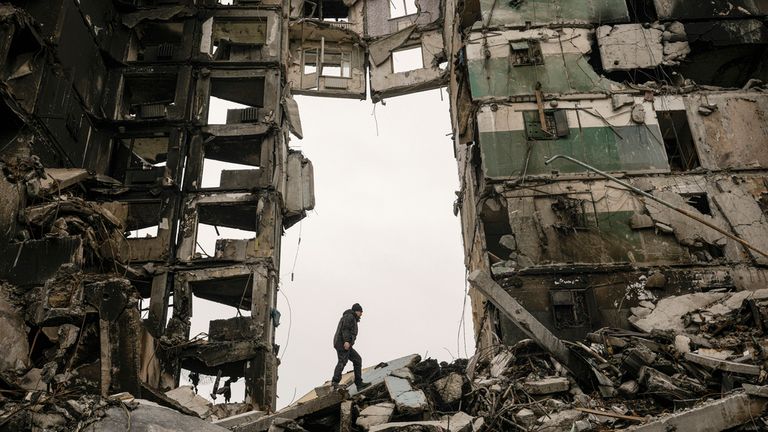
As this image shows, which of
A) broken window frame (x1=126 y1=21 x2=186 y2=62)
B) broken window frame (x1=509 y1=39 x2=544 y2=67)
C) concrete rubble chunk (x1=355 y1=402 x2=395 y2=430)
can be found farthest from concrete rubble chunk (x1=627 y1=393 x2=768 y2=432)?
broken window frame (x1=126 y1=21 x2=186 y2=62)

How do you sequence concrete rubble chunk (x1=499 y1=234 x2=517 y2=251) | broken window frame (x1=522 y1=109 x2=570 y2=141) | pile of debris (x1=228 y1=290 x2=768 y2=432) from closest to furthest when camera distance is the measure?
pile of debris (x1=228 y1=290 x2=768 y2=432), concrete rubble chunk (x1=499 y1=234 x2=517 y2=251), broken window frame (x1=522 y1=109 x2=570 y2=141)

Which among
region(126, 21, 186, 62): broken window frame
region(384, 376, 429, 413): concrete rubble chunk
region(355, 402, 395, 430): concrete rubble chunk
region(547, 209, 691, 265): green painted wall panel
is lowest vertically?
region(355, 402, 395, 430): concrete rubble chunk

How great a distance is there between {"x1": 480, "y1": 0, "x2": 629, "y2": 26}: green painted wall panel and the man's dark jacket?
40.8 feet

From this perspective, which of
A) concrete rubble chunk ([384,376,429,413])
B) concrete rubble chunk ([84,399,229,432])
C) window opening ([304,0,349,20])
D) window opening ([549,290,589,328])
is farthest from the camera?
window opening ([304,0,349,20])

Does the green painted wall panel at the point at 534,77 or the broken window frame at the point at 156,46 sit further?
the broken window frame at the point at 156,46

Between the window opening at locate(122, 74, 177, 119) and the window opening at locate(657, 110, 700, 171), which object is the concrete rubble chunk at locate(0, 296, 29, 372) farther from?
the window opening at locate(657, 110, 700, 171)

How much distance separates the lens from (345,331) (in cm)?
1340

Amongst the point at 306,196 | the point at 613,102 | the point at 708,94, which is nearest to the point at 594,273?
the point at 613,102

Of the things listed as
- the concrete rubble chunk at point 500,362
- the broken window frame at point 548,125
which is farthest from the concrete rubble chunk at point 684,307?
the broken window frame at point 548,125

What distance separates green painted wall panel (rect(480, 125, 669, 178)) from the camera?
60.6 ft

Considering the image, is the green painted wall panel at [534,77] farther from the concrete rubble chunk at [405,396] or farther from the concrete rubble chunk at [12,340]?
the concrete rubble chunk at [12,340]

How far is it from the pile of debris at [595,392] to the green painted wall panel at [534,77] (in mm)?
9110

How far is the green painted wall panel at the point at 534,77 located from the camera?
1975 centimetres

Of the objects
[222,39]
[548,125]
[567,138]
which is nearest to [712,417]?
[567,138]
